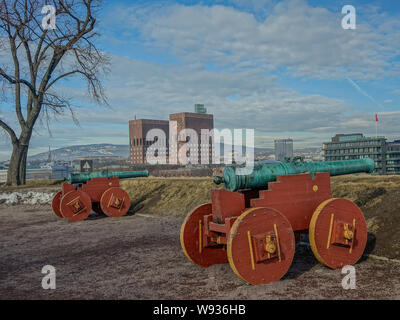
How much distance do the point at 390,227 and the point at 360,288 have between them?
2984 millimetres

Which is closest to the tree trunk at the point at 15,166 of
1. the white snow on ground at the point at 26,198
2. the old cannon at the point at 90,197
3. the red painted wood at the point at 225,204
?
the white snow on ground at the point at 26,198

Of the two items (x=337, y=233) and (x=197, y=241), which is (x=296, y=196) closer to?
(x=337, y=233)

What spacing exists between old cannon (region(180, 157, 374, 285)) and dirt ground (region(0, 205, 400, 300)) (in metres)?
0.29

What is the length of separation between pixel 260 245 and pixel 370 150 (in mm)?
92300

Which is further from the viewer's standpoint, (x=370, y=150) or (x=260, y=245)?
(x=370, y=150)

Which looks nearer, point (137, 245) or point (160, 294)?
point (160, 294)

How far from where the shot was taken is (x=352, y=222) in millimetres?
6238

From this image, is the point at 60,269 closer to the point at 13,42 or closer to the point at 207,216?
the point at 207,216

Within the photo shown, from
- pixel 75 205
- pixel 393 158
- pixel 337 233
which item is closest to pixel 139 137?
pixel 393 158

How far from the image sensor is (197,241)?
21.4 feet

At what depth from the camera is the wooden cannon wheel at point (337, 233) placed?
586 cm

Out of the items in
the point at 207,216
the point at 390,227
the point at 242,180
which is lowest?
the point at 390,227

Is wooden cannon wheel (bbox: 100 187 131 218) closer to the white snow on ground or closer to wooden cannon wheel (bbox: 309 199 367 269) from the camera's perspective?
the white snow on ground

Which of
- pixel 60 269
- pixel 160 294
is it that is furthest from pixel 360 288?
pixel 60 269
